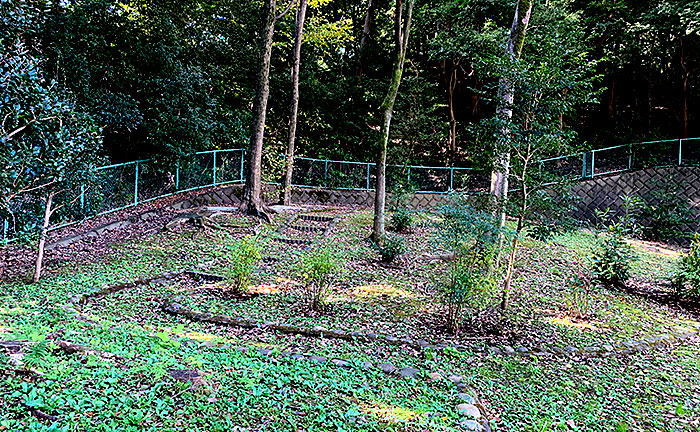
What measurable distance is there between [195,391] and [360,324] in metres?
2.70

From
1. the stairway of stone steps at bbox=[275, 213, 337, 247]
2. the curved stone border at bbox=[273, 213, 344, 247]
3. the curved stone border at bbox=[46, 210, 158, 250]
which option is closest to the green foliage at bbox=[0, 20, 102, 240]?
the curved stone border at bbox=[46, 210, 158, 250]

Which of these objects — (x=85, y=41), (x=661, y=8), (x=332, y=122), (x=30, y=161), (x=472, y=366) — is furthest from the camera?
(x=332, y=122)

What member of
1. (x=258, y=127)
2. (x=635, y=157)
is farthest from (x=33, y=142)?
(x=635, y=157)

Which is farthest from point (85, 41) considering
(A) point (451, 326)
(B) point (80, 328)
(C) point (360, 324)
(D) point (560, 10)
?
(D) point (560, 10)

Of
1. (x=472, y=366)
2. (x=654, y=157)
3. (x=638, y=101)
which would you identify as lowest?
(x=472, y=366)

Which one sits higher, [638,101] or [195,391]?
[638,101]

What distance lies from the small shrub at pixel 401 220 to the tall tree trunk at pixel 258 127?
2.94 metres

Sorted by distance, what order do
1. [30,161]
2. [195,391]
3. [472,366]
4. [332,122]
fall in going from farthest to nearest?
[332,122] < [30,161] < [472,366] < [195,391]

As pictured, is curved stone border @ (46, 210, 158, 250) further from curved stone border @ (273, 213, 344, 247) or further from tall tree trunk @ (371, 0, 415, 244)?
tall tree trunk @ (371, 0, 415, 244)

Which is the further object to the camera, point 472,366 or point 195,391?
point 472,366

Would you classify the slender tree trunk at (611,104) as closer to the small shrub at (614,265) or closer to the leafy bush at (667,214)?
the leafy bush at (667,214)

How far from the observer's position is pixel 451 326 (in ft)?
18.4

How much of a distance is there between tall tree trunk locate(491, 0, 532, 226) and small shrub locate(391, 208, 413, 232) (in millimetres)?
3587

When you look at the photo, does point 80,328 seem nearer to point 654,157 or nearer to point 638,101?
A: point 654,157
